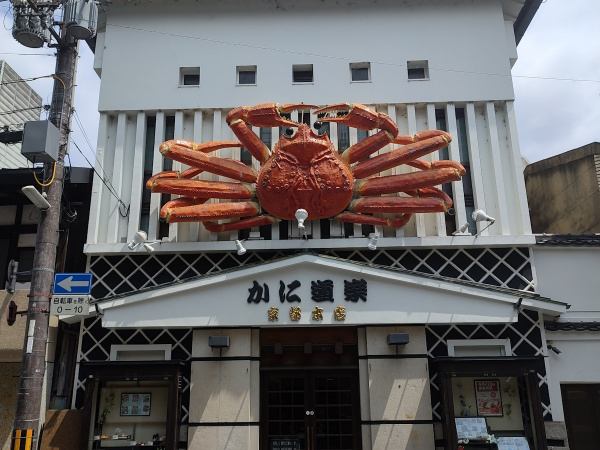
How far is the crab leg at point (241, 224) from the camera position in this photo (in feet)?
42.4

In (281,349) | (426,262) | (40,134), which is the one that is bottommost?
(281,349)

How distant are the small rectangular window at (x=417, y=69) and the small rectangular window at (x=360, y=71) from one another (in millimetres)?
1028

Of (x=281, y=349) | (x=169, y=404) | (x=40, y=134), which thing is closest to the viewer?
(x=40, y=134)

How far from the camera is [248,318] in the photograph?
11.6 metres

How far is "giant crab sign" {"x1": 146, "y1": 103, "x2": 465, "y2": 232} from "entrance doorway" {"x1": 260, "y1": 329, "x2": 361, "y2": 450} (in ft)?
9.02

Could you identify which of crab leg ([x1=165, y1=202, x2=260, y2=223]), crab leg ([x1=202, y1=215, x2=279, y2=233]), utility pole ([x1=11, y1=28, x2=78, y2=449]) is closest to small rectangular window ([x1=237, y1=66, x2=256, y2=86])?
crab leg ([x1=165, y1=202, x2=260, y2=223])

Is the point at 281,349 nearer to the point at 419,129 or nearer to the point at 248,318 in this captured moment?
the point at 248,318

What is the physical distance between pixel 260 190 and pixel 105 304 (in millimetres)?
4057

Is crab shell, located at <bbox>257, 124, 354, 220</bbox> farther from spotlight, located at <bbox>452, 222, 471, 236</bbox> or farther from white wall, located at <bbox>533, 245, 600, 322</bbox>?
white wall, located at <bbox>533, 245, 600, 322</bbox>

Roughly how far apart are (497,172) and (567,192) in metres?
4.08

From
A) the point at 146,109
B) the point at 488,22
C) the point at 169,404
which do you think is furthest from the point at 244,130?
the point at 488,22

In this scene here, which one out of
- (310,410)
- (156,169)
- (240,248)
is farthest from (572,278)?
(156,169)

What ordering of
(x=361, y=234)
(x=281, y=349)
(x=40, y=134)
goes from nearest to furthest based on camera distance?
(x=40, y=134) < (x=281, y=349) < (x=361, y=234)

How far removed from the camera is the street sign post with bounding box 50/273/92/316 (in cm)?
861
